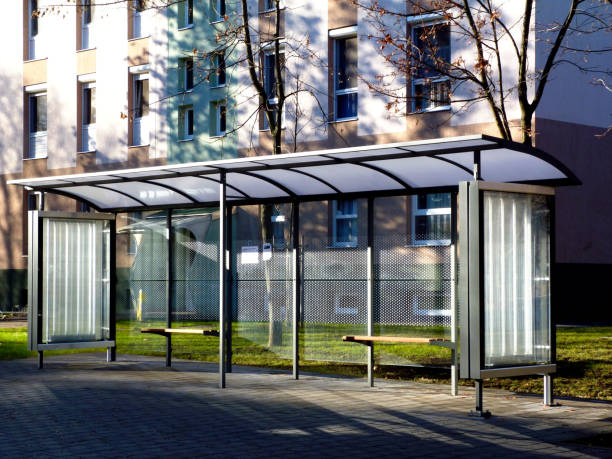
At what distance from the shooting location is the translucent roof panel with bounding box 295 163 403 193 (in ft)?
36.8

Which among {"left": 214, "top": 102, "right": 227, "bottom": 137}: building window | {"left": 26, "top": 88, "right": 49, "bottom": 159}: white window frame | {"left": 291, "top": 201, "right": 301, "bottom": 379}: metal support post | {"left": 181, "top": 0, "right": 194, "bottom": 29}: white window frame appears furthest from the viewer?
{"left": 26, "top": 88, "right": 49, "bottom": 159}: white window frame

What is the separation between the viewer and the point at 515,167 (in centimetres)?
1036

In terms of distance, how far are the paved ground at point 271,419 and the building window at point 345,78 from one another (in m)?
13.1

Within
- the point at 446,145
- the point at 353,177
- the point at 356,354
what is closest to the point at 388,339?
the point at 356,354

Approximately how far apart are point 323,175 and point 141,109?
63.6 ft

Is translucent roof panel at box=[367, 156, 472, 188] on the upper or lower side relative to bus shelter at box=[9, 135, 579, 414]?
upper

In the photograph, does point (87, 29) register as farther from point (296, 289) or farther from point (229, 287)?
point (296, 289)

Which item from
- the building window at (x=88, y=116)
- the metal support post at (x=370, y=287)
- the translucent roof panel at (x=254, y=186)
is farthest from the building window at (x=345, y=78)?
the metal support post at (x=370, y=287)

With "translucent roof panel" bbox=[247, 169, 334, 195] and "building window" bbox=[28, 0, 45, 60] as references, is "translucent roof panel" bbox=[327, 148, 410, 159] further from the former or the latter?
"building window" bbox=[28, 0, 45, 60]

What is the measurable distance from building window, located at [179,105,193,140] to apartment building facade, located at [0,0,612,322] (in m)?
0.04

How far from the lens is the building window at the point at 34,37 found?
33.7 m

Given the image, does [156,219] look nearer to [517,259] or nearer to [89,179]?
[89,179]

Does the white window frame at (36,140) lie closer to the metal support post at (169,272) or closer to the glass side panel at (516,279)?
the metal support post at (169,272)

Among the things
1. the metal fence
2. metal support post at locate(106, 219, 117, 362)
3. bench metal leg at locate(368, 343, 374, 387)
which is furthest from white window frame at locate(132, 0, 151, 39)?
bench metal leg at locate(368, 343, 374, 387)
